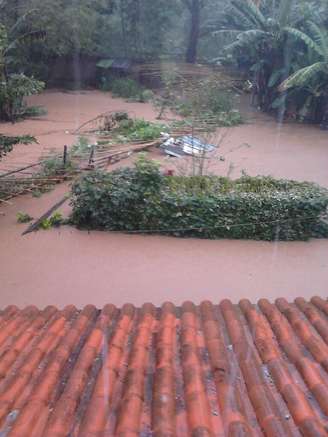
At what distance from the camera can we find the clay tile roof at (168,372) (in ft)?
7.47

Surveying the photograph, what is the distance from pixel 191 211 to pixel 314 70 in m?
10.9

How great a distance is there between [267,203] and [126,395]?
7575 mm

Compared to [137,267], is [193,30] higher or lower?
higher

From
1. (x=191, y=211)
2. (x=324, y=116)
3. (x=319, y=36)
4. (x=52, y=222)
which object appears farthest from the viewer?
(x=324, y=116)

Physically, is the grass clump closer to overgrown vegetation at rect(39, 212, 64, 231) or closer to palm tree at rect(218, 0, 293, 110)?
overgrown vegetation at rect(39, 212, 64, 231)

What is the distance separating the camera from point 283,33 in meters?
19.5

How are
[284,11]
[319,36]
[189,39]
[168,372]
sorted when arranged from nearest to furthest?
[168,372] < [319,36] < [284,11] < [189,39]

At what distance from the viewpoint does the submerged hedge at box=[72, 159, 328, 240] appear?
951 centimetres

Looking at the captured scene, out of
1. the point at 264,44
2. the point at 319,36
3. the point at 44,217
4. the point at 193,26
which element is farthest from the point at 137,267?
the point at 193,26

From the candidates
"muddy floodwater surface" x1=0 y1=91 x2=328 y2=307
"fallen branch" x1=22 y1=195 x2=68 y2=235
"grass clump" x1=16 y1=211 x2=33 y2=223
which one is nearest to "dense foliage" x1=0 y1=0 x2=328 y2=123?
"fallen branch" x1=22 y1=195 x2=68 y2=235

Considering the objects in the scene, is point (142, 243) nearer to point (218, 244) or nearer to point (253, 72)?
point (218, 244)

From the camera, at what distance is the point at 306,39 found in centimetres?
1795

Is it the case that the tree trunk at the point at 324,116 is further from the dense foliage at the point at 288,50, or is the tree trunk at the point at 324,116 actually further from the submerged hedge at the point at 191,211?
the submerged hedge at the point at 191,211

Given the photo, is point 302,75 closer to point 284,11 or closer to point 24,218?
point 284,11
